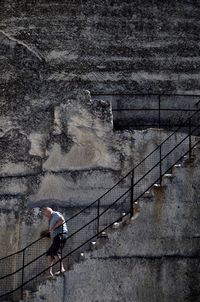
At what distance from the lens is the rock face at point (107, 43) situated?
21000 mm

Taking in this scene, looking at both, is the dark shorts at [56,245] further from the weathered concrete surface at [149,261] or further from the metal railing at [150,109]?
the metal railing at [150,109]

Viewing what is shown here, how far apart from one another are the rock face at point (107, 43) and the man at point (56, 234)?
4337 millimetres

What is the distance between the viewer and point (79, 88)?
820 inches

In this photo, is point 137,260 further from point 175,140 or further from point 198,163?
point 175,140

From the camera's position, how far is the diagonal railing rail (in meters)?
17.6

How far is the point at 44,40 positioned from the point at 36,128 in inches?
119

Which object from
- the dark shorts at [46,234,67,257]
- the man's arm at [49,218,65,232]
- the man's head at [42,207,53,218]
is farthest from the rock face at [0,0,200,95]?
the dark shorts at [46,234,67,257]

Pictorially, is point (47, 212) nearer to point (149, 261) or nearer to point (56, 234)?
point (56, 234)

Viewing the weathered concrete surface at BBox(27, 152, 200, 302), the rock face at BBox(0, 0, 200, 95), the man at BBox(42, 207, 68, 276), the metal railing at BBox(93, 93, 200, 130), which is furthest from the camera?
the rock face at BBox(0, 0, 200, 95)

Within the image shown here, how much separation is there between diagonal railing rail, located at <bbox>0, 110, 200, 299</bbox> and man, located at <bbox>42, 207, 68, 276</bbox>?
0.67 ft

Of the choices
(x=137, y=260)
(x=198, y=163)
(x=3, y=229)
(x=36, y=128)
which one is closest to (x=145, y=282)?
(x=137, y=260)

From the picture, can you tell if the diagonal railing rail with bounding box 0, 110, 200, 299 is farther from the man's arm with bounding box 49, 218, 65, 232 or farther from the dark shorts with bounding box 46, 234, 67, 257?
the man's arm with bounding box 49, 218, 65, 232

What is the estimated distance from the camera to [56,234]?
16.7 metres

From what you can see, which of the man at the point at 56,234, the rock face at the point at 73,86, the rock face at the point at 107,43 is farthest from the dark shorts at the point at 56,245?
the rock face at the point at 107,43
